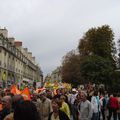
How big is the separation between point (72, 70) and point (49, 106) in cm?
7664

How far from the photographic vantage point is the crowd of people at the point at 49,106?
5.60 metres

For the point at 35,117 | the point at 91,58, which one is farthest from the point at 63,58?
the point at 35,117

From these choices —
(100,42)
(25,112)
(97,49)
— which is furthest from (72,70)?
(25,112)

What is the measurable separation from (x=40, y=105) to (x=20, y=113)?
21.0 ft

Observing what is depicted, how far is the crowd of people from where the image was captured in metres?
5.60

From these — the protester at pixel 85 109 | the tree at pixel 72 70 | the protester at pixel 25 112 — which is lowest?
the protester at pixel 25 112

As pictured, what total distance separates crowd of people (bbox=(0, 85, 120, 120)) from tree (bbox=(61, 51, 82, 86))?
2459 inches

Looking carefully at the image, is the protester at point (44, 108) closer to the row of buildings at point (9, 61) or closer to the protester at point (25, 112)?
the protester at point (25, 112)

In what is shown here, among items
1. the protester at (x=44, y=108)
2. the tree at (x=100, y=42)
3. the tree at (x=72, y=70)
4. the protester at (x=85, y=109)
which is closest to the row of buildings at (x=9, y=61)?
the tree at (x=72, y=70)

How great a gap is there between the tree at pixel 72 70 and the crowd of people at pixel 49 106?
62.5 meters

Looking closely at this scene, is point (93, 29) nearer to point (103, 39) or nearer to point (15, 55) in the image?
point (103, 39)

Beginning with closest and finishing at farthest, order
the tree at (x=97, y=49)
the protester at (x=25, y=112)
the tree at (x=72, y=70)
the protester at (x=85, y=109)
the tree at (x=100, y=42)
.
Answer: the protester at (x=25, y=112) → the protester at (x=85, y=109) → the tree at (x=97, y=49) → the tree at (x=100, y=42) → the tree at (x=72, y=70)

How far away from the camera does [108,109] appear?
71.3 ft

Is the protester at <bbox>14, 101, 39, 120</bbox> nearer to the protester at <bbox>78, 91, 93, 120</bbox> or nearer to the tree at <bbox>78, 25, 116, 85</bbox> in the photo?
the protester at <bbox>78, 91, 93, 120</bbox>
